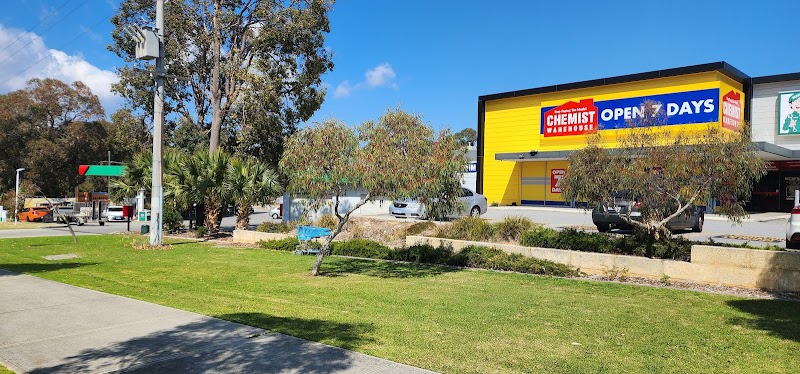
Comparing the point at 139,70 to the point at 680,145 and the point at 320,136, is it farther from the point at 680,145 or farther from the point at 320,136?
the point at 680,145

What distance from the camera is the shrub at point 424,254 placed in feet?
46.1

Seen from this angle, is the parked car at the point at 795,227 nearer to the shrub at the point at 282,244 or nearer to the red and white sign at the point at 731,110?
the shrub at the point at 282,244

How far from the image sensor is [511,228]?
49.9 ft

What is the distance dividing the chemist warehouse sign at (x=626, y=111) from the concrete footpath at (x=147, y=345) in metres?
23.4

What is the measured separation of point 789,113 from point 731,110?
3.66m

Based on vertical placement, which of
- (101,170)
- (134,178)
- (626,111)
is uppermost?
(626,111)

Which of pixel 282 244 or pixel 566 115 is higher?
pixel 566 115

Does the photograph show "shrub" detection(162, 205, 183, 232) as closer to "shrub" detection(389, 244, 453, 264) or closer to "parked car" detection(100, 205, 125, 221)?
"shrub" detection(389, 244, 453, 264)

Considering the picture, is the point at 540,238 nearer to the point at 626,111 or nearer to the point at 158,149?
the point at 158,149

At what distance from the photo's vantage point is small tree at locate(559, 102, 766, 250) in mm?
10703

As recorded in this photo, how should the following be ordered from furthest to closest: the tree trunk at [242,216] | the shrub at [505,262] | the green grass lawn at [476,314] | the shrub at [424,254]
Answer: the tree trunk at [242,216]
the shrub at [424,254]
the shrub at [505,262]
the green grass lawn at [476,314]

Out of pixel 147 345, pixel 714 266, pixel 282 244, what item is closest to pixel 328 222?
pixel 282 244

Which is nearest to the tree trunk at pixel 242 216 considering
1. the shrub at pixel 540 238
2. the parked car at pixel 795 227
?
the shrub at pixel 540 238

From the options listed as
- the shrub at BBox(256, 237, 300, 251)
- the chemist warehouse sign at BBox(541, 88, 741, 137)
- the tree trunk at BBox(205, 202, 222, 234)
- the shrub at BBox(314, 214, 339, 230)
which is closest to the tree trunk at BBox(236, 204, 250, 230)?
the tree trunk at BBox(205, 202, 222, 234)
